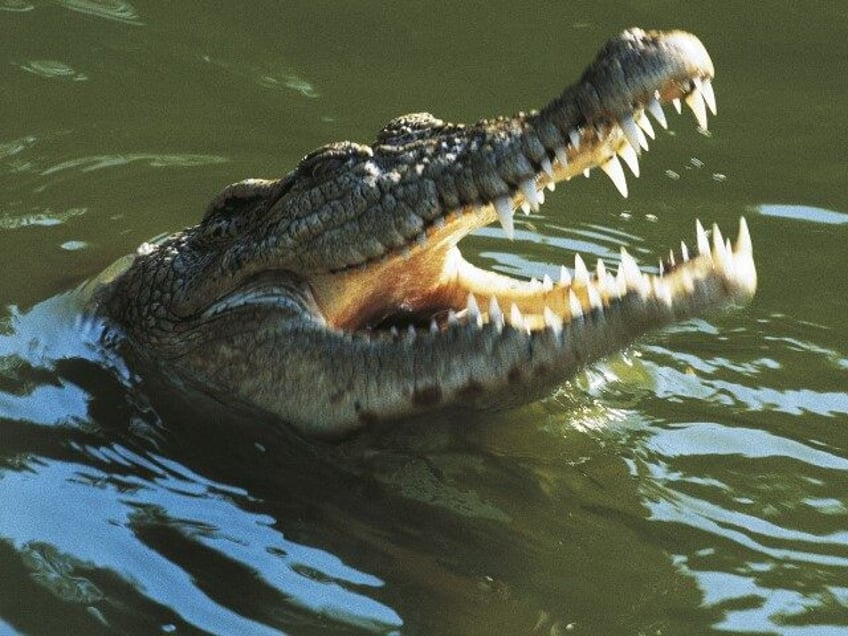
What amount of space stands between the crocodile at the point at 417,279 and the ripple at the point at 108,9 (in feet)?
14.7

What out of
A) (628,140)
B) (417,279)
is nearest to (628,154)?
(628,140)

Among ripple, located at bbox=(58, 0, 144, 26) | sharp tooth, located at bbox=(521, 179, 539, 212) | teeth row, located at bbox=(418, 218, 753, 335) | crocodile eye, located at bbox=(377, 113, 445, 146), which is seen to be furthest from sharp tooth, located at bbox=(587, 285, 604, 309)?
ripple, located at bbox=(58, 0, 144, 26)

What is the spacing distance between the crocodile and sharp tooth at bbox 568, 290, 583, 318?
1 centimetres

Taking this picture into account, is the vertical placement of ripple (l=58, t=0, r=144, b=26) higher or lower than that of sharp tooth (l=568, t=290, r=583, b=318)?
higher

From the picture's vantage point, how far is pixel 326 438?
20.9 feet

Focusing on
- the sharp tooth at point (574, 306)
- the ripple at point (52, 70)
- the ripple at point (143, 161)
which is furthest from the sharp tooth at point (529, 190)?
the ripple at point (52, 70)

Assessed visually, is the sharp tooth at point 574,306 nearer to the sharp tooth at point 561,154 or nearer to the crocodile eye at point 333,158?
the sharp tooth at point 561,154

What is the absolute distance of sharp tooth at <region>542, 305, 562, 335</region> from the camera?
575 centimetres

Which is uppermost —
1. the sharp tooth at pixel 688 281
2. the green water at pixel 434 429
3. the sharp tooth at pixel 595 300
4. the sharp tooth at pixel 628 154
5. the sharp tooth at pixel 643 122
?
the sharp tooth at pixel 643 122

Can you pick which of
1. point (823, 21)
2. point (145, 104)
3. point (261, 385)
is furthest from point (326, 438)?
point (823, 21)

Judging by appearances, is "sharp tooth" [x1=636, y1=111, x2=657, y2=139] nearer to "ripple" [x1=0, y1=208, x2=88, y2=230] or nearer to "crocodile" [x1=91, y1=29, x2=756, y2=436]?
"crocodile" [x1=91, y1=29, x2=756, y2=436]

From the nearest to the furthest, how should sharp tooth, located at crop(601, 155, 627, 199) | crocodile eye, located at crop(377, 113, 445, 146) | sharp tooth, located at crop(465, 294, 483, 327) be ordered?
1. sharp tooth, located at crop(465, 294, 483, 327)
2. sharp tooth, located at crop(601, 155, 627, 199)
3. crocodile eye, located at crop(377, 113, 445, 146)

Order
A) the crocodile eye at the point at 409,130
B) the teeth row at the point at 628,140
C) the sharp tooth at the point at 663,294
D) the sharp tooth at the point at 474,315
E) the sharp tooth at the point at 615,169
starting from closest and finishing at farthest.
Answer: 1. the sharp tooth at the point at 663,294
2. the teeth row at the point at 628,140
3. the sharp tooth at the point at 474,315
4. the sharp tooth at the point at 615,169
5. the crocodile eye at the point at 409,130

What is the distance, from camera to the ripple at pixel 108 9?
11172 millimetres
